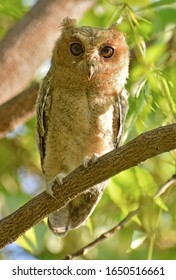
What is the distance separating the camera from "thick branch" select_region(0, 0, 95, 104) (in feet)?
11.9

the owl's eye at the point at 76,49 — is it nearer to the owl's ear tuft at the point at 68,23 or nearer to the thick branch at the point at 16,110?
the owl's ear tuft at the point at 68,23

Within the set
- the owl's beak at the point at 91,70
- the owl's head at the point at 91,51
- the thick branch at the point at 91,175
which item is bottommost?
the thick branch at the point at 91,175

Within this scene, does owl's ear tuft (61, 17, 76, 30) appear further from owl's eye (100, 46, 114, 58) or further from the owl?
owl's eye (100, 46, 114, 58)

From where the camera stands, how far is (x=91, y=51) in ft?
10.8

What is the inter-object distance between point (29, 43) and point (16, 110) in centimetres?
33

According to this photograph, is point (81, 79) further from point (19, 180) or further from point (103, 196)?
point (19, 180)

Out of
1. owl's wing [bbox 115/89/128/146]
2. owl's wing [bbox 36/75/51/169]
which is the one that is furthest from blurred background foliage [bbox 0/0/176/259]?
owl's wing [bbox 36/75/51/169]

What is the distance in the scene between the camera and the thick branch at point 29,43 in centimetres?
364

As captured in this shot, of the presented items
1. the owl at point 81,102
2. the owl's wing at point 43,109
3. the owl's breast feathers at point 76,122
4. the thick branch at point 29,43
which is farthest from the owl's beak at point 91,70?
the thick branch at point 29,43

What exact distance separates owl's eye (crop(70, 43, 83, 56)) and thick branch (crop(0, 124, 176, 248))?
69 cm

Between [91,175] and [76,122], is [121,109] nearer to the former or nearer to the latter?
[76,122]

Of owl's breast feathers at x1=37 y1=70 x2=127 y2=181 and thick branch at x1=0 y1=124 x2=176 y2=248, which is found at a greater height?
owl's breast feathers at x1=37 y1=70 x2=127 y2=181

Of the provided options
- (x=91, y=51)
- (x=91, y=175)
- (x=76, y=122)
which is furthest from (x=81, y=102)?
(x=91, y=175)
